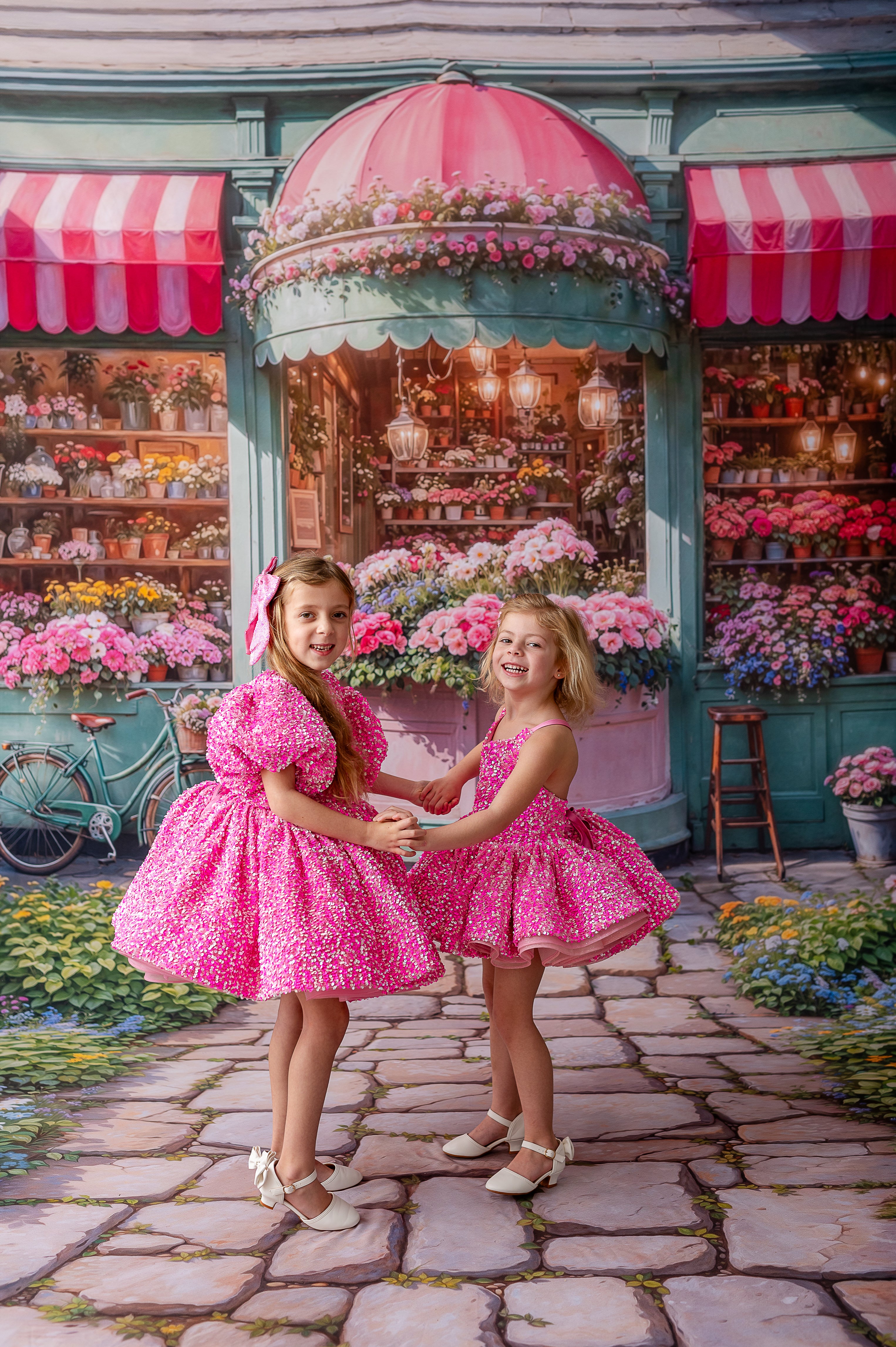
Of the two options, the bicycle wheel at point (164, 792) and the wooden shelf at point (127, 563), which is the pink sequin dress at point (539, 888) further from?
the wooden shelf at point (127, 563)

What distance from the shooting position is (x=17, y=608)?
6.43 metres

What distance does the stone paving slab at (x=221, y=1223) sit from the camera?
237 cm

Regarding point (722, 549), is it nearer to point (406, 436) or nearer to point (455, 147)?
point (406, 436)

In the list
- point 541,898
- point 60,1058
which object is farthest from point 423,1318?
point 60,1058

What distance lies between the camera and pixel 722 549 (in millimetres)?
6648

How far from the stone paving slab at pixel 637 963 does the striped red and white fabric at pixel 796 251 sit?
130 inches

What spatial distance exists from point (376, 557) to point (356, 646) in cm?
69

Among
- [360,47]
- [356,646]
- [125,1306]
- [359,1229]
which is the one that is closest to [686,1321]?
[359,1229]

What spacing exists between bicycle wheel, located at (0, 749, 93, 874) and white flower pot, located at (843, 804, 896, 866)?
13.5 ft

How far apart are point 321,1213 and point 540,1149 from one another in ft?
1.69

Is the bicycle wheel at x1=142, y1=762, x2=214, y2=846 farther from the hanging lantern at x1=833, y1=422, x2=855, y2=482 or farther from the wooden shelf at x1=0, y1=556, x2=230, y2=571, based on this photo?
the hanging lantern at x1=833, y1=422, x2=855, y2=482

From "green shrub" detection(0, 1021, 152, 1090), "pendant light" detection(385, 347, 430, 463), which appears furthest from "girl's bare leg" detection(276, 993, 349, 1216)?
"pendant light" detection(385, 347, 430, 463)

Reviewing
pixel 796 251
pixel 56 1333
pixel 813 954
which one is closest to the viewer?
pixel 56 1333

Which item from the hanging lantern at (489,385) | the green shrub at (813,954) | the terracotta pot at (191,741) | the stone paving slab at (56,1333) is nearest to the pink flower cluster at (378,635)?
the terracotta pot at (191,741)
